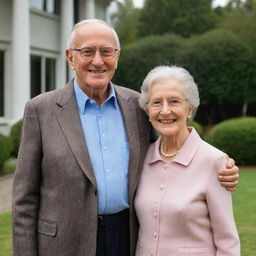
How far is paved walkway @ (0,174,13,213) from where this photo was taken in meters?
8.55

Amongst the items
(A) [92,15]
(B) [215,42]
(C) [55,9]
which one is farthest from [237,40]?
(C) [55,9]

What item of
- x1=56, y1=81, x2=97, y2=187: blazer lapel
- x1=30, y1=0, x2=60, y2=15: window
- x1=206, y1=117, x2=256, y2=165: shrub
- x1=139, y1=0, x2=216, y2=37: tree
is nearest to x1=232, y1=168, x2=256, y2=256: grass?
x1=206, y1=117, x2=256, y2=165: shrub

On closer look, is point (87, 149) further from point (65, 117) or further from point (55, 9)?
point (55, 9)

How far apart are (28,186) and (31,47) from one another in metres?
14.9

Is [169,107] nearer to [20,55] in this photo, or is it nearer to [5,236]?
[5,236]

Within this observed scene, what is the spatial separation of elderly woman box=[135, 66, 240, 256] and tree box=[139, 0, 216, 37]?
116ft

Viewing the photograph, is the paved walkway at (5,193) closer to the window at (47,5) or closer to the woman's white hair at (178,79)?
the woman's white hair at (178,79)

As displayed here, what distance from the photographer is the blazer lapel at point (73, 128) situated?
9.09 feet

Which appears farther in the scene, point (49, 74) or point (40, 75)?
point (49, 74)

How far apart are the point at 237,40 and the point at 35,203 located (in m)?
20.9

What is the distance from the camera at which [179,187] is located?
2.81 meters

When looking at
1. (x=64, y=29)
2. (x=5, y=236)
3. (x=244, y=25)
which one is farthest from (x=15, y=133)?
(x=244, y=25)

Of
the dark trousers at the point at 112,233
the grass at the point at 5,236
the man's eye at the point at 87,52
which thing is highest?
the man's eye at the point at 87,52

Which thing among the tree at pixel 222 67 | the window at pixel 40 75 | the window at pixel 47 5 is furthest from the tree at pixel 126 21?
the window at pixel 40 75
